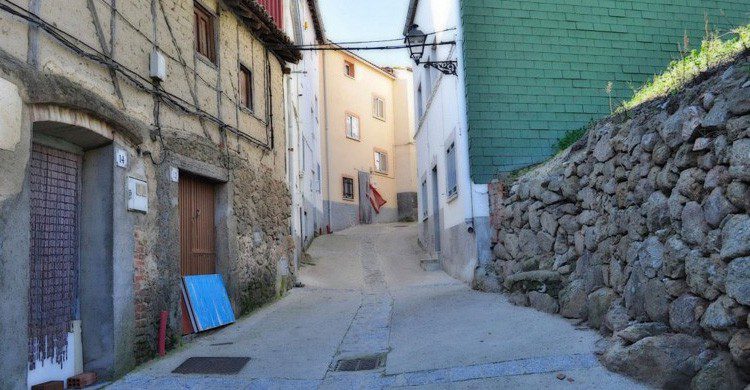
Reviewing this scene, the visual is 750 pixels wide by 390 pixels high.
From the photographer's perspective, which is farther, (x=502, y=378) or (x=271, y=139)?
(x=271, y=139)

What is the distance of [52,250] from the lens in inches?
206

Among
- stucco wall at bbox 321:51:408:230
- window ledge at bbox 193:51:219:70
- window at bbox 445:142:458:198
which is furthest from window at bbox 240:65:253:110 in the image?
stucco wall at bbox 321:51:408:230

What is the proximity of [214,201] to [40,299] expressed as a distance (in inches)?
146

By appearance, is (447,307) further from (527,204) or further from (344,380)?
(344,380)

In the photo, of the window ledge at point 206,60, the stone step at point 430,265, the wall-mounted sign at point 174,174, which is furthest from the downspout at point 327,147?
the wall-mounted sign at point 174,174

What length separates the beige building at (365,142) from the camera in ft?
76.9

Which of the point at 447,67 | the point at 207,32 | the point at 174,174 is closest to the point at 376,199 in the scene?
the point at 447,67

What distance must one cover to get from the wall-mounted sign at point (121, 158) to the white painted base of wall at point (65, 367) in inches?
64.0

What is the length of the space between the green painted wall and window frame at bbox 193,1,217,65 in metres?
4.51

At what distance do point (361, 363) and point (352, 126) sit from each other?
1942 cm

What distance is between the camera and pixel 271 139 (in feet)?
34.6

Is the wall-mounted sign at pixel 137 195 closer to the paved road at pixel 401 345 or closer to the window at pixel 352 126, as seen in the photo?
the paved road at pixel 401 345

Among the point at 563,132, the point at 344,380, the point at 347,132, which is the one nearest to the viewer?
the point at 344,380

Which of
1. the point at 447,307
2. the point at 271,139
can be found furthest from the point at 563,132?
the point at 271,139
